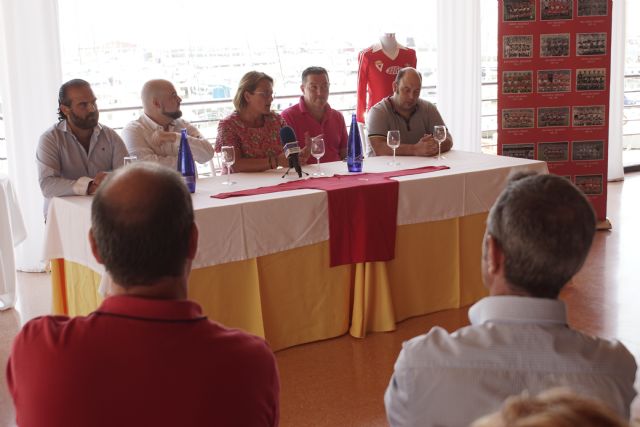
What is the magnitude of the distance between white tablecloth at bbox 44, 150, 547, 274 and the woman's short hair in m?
0.40

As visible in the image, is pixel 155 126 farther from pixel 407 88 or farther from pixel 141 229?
pixel 141 229

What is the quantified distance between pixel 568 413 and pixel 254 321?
8.66 ft

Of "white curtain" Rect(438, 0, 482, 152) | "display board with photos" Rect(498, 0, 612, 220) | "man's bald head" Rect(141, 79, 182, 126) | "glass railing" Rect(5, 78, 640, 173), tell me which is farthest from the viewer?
"white curtain" Rect(438, 0, 482, 152)

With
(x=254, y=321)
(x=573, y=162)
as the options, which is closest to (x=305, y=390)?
(x=254, y=321)

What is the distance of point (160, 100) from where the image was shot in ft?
12.5

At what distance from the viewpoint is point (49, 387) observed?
1163 mm

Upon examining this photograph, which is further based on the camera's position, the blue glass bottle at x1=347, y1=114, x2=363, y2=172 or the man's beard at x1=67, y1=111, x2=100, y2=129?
the blue glass bottle at x1=347, y1=114, x2=363, y2=172

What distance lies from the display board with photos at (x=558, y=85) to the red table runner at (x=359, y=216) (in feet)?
7.60

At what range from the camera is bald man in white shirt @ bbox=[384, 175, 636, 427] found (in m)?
1.20

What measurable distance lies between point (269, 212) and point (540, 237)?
191 centimetres

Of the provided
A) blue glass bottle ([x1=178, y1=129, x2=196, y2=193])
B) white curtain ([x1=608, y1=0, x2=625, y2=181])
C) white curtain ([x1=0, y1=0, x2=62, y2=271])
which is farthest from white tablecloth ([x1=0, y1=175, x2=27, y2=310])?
white curtain ([x1=608, y1=0, x2=625, y2=181])

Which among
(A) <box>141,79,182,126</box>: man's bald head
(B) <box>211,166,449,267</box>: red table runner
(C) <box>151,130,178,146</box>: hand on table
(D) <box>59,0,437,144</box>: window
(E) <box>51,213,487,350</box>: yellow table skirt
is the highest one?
(D) <box>59,0,437,144</box>: window

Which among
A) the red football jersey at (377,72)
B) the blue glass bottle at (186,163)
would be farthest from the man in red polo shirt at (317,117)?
the blue glass bottle at (186,163)

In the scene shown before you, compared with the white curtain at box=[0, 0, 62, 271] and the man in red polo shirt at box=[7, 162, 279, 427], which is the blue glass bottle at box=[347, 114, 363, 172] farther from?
the man in red polo shirt at box=[7, 162, 279, 427]
